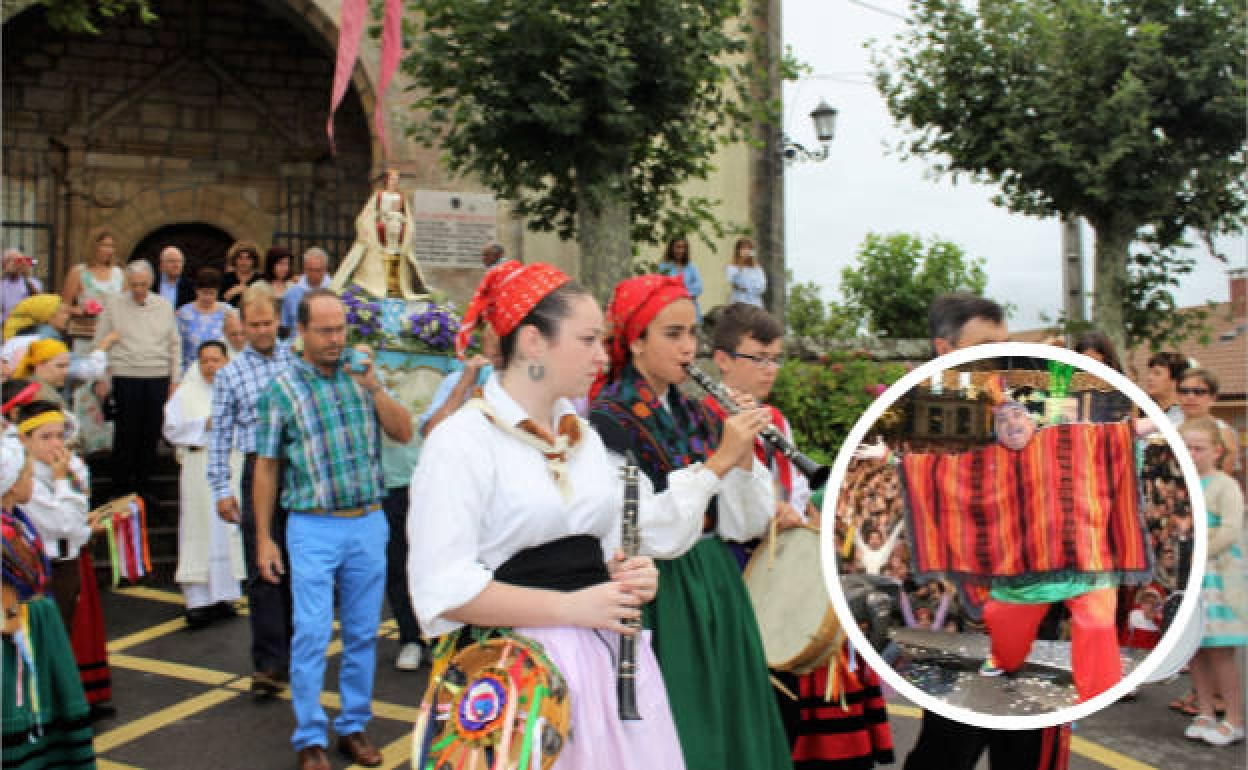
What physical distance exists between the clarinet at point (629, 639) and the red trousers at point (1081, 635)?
31.3 inches

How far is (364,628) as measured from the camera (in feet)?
14.8

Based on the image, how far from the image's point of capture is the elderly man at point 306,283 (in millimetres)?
9461

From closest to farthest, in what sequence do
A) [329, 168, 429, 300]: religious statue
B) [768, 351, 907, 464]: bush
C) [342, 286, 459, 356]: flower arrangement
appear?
[342, 286, 459, 356]: flower arrangement, [329, 168, 429, 300]: religious statue, [768, 351, 907, 464]: bush

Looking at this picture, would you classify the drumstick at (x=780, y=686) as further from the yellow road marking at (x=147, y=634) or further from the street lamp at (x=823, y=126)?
the street lamp at (x=823, y=126)

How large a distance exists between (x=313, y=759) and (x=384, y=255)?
339 centimetres

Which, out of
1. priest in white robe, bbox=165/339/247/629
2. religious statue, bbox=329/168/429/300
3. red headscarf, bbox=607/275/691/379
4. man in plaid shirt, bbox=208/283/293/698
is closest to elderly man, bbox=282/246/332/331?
priest in white robe, bbox=165/339/247/629

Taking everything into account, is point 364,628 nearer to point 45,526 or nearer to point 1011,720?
point 45,526

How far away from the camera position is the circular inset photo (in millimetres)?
2357

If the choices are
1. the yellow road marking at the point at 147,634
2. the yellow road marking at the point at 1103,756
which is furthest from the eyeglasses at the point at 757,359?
the yellow road marking at the point at 147,634

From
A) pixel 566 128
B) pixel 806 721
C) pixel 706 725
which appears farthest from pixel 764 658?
pixel 566 128

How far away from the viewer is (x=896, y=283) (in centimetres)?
3300

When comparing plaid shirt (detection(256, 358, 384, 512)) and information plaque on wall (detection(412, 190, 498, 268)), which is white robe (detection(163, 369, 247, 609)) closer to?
plaid shirt (detection(256, 358, 384, 512))

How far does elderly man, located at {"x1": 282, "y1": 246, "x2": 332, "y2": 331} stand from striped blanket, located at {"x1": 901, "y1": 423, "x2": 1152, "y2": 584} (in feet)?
25.2

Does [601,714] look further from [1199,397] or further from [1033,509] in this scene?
[1199,397]
